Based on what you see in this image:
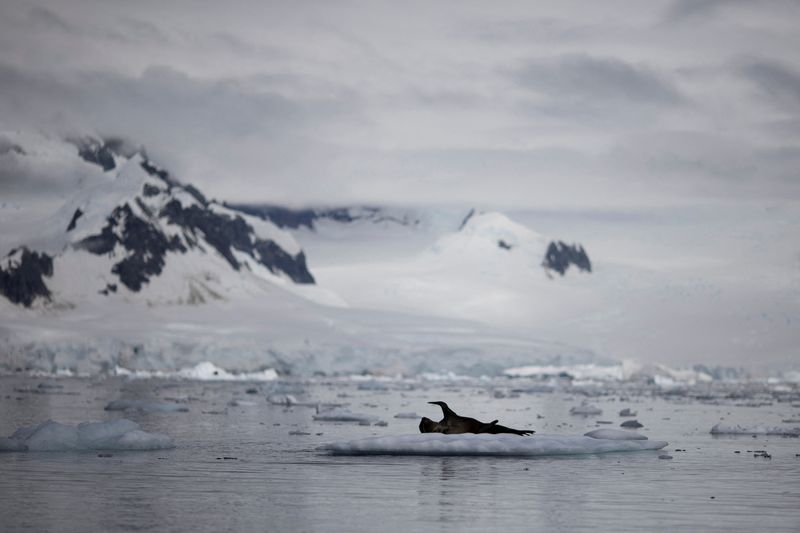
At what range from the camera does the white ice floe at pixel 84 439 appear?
80.3 ft

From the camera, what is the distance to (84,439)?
2491 centimetres

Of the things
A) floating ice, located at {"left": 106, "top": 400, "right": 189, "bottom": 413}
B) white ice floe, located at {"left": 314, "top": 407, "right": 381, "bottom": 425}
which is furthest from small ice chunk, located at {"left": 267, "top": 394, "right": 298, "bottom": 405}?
white ice floe, located at {"left": 314, "top": 407, "right": 381, "bottom": 425}

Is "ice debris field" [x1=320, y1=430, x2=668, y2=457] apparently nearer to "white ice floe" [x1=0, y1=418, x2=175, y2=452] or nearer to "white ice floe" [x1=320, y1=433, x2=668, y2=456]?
"white ice floe" [x1=320, y1=433, x2=668, y2=456]

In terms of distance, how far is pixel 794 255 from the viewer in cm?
16775

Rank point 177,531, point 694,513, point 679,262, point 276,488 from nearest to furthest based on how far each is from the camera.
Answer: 1. point 177,531
2. point 694,513
3. point 276,488
4. point 679,262

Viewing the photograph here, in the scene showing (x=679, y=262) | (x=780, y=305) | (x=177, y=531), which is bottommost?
(x=177, y=531)

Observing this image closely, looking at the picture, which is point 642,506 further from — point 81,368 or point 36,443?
point 81,368

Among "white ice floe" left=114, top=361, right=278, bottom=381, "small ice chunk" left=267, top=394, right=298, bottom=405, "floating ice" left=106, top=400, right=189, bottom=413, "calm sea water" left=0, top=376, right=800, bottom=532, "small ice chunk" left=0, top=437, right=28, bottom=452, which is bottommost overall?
"calm sea water" left=0, top=376, right=800, bottom=532

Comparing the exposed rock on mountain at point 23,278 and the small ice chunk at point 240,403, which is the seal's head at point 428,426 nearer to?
the small ice chunk at point 240,403

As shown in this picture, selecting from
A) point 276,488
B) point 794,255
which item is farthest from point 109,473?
point 794,255

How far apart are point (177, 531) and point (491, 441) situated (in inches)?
442

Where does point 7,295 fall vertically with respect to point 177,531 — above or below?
above

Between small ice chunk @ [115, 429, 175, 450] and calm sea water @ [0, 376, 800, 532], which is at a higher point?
small ice chunk @ [115, 429, 175, 450]

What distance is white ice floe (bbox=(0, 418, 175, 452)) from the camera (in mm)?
24469
